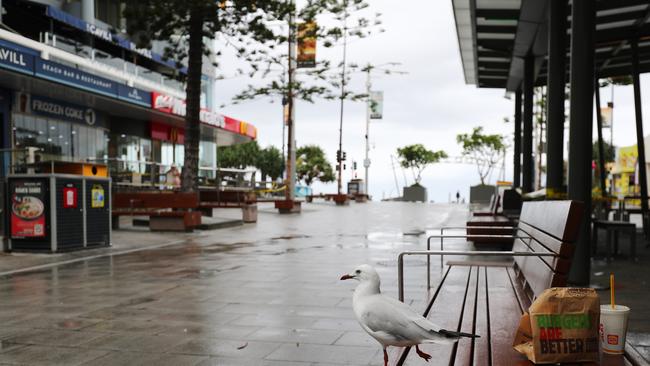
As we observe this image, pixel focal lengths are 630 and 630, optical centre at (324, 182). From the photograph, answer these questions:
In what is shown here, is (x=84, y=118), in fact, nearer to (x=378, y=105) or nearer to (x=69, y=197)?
(x=69, y=197)

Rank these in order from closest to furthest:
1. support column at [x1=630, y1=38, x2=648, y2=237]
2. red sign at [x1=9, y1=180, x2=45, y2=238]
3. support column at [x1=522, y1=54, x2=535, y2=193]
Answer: red sign at [x1=9, y1=180, x2=45, y2=238] → support column at [x1=630, y1=38, x2=648, y2=237] → support column at [x1=522, y1=54, x2=535, y2=193]

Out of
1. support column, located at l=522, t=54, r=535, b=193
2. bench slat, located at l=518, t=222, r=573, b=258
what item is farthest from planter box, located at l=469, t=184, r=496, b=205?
bench slat, located at l=518, t=222, r=573, b=258

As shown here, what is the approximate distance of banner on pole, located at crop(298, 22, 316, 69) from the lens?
28156mm

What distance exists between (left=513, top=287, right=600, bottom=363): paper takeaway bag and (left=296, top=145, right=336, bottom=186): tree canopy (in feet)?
286

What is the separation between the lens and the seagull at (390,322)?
307 centimetres

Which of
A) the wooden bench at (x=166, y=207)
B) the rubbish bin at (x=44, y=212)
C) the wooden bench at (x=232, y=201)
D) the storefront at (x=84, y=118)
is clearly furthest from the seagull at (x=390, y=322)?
the wooden bench at (x=232, y=201)

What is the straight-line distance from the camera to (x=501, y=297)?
16.6 feet

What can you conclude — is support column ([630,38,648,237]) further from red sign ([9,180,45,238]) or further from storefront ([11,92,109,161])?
storefront ([11,92,109,161])

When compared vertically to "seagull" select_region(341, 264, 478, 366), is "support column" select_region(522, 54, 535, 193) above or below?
above

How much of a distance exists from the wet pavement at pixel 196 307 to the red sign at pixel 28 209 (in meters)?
0.51

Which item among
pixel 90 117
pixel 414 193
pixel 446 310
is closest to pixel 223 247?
pixel 446 310

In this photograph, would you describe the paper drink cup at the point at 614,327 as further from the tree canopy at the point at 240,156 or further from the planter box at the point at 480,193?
the tree canopy at the point at 240,156

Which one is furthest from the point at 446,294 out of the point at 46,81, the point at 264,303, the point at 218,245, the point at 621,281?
the point at 46,81

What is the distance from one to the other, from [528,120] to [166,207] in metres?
11.6
